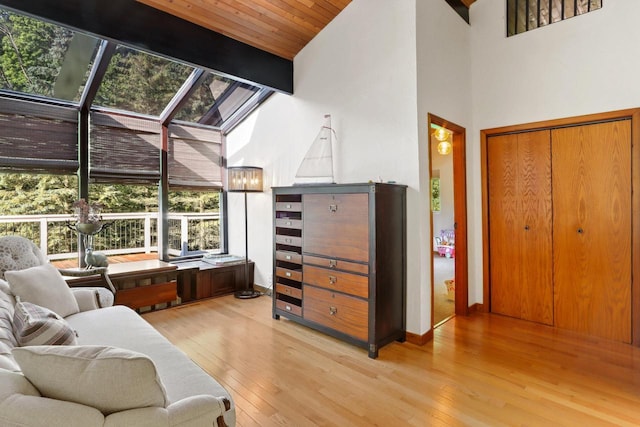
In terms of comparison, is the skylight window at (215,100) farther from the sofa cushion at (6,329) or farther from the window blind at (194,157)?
the sofa cushion at (6,329)

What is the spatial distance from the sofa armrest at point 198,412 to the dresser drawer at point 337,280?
1703 millimetres

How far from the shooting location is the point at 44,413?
933 millimetres

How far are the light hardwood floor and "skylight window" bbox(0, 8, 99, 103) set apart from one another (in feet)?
8.97

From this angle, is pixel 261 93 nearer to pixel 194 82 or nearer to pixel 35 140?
pixel 194 82

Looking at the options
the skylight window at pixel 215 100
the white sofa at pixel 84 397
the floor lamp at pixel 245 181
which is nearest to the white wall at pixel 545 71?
the floor lamp at pixel 245 181

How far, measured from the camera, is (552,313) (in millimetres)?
3361

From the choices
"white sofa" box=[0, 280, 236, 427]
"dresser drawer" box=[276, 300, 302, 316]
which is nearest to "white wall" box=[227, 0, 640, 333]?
"dresser drawer" box=[276, 300, 302, 316]

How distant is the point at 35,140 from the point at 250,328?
3.05 m

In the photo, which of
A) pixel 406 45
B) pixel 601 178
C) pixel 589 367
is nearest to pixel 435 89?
pixel 406 45

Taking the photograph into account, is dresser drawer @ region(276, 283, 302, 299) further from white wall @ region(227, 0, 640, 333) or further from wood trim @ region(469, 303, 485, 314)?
wood trim @ region(469, 303, 485, 314)

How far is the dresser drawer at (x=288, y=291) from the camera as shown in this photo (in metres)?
3.39

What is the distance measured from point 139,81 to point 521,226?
14.8 ft

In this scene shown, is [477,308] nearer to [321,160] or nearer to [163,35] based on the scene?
[321,160]

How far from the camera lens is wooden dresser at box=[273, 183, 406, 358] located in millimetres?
2760
